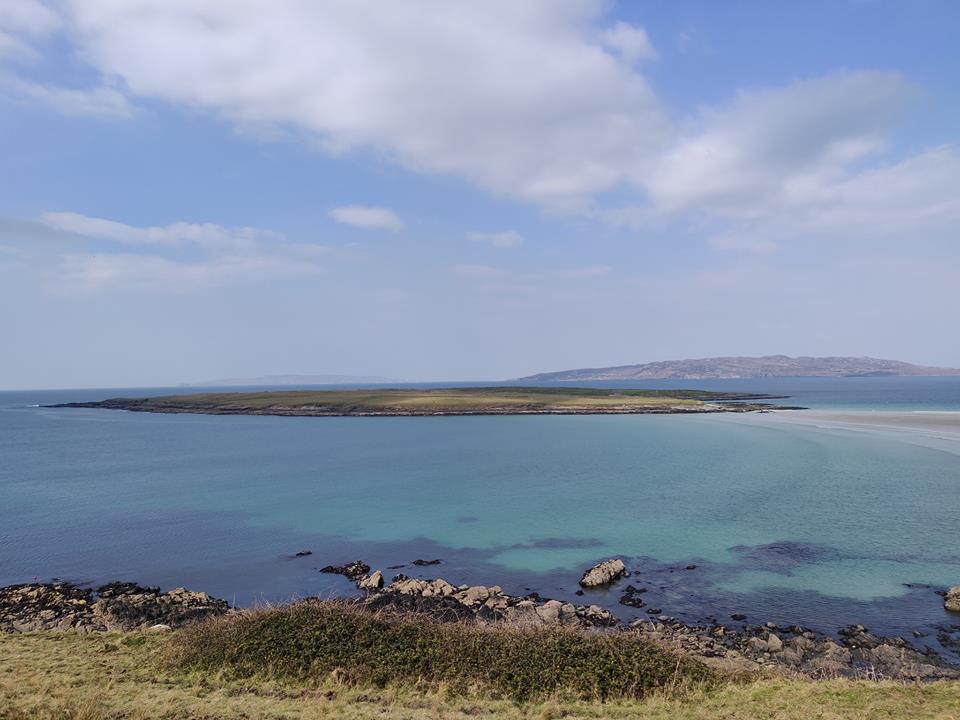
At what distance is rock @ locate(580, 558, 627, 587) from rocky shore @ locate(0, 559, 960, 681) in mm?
41

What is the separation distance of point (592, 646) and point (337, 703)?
6.50m

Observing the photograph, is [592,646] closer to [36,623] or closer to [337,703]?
[337,703]

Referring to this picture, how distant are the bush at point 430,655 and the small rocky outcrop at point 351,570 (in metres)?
8.40

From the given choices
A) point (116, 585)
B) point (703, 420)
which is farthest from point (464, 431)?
point (116, 585)

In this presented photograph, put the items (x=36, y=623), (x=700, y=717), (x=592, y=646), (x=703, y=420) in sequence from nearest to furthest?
(x=700, y=717) < (x=592, y=646) < (x=36, y=623) < (x=703, y=420)

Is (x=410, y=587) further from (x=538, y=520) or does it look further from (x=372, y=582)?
(x=538, y=520)

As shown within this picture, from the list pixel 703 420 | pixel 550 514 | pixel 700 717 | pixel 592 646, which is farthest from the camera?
pixel 703 420

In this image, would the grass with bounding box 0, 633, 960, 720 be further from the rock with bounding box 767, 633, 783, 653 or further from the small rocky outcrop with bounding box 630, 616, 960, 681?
the rock with bounding box 767, 633, 783, 653

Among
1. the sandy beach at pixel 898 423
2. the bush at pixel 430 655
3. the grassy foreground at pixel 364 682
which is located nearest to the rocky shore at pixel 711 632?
the bush at pixel 430 655

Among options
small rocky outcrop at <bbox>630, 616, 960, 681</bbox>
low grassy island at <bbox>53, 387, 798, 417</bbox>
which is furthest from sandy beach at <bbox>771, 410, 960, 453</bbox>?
small rocky outcrop at <bbox>630, 616, 960, 681</bbox>

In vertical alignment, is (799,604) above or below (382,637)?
below

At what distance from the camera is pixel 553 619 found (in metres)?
18.8

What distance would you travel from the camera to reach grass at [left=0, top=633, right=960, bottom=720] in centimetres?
1130

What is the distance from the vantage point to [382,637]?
15031 mm
